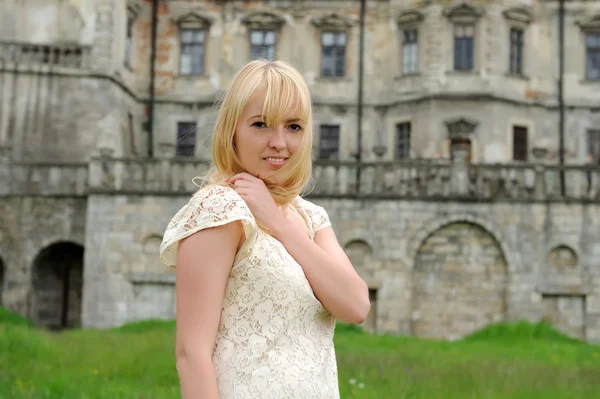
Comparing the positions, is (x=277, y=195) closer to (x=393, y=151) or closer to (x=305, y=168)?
(x=305, y=168)

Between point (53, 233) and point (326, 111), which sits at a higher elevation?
point (326, 111)

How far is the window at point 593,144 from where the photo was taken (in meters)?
34.4

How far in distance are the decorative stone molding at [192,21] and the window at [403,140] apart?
9.11 meters

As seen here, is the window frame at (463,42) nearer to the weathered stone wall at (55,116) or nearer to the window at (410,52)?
the window at (410,52)

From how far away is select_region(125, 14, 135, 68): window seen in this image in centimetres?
3348

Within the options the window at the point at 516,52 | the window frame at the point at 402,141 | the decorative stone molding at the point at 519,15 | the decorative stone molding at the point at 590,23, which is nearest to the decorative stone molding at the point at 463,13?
the decorative stone molding at the point at 519,15

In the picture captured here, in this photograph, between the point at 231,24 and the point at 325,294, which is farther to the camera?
the point at 231,24

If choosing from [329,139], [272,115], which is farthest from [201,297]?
[329,139]

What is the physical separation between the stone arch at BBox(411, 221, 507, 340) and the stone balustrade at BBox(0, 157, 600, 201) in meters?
1.16

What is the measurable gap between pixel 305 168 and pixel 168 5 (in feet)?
109

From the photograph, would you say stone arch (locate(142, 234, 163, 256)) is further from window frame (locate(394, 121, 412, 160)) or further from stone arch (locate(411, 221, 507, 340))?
window frame (locate(394, 121, 412, 160))

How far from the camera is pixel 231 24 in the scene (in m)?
35.2

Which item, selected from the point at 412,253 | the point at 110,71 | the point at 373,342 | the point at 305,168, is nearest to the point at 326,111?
the point at 110,71

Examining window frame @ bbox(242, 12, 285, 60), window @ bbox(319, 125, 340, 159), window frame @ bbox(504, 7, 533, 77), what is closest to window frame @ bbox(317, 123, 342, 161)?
window @ bbox(319, 125, 340, 159)
